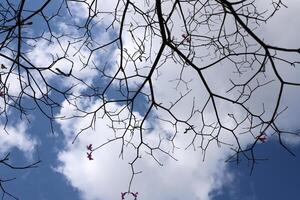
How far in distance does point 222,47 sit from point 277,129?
1.13 m

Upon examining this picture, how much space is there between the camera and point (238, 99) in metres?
4.50

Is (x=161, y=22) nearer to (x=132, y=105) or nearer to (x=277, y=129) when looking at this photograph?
(x=132, y=105)

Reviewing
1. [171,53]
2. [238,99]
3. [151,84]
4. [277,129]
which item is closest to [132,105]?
[151,84]

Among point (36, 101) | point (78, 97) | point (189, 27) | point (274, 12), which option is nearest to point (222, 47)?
point (189, 27)

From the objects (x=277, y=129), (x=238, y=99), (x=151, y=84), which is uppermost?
(x=151, y=84)

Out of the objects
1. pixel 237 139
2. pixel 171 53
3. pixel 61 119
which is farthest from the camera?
pixel 171 53

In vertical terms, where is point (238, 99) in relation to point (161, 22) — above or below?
below

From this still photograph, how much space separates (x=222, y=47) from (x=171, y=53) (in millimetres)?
555

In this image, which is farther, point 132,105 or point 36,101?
point 132,105

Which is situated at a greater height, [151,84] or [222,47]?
[222,47]

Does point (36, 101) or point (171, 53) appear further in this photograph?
point (171, 53)

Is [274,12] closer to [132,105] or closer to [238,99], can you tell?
[238,99]

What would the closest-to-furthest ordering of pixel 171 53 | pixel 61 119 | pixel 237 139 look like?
pixel 61 119 < pixel 237 139 < pixel 171 53

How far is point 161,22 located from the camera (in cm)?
466
